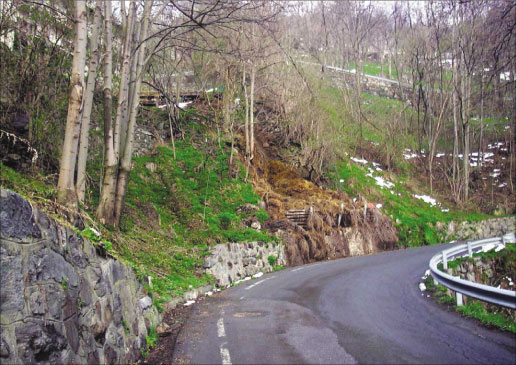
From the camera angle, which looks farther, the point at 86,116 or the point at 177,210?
the point at 177,210

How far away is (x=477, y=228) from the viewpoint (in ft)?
103

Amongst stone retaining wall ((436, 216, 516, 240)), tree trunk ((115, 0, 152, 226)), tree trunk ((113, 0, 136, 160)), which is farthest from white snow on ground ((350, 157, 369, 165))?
tree trunk ((113, 0, 136, 160))

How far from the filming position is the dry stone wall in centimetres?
334

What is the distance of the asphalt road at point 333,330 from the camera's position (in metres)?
5.31

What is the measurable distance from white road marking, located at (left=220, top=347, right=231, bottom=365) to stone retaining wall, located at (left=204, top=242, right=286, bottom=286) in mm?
7400

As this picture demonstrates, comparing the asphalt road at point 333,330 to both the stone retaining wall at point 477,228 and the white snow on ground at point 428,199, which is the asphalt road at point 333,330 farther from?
the white snow on ground at point 428,199

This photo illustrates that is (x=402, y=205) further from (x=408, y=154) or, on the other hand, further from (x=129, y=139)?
(x=129, y=139)

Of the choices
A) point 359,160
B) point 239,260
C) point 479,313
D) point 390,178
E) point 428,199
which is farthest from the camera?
point 359,160

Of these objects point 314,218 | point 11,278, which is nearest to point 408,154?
point 314,218

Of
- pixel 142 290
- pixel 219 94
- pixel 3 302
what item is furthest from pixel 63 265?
pixel 219 94

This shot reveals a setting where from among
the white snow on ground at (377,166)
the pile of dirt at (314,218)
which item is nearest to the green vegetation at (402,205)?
the white snow on ground at (377,166)

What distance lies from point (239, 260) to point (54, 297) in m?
11.6

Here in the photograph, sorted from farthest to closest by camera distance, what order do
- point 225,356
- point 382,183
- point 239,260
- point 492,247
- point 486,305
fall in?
point 382,183 < point 492,247 < point 239,260 < point 486,305 < point 225,356

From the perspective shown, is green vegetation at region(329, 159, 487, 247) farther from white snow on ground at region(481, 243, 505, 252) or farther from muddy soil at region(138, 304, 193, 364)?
muddy soil at region(138, 304, 193, 364)
